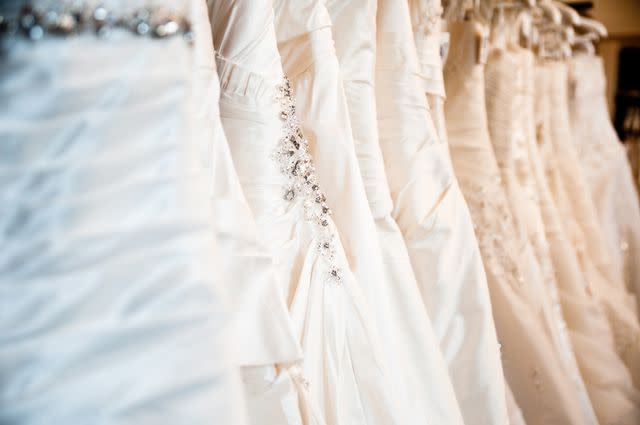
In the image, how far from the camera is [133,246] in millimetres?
324

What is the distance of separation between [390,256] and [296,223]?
161 mm

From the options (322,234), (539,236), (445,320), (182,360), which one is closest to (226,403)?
(182,360)

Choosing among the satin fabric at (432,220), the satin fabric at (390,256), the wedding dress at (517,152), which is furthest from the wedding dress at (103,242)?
the wedding dress at (517,152)

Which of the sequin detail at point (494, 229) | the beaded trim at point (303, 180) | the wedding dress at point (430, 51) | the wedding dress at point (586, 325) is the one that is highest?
the wedding dress at point (430, 51)

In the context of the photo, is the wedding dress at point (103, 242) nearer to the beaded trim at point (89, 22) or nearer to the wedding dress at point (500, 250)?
the beaded trim at point (89, 22)

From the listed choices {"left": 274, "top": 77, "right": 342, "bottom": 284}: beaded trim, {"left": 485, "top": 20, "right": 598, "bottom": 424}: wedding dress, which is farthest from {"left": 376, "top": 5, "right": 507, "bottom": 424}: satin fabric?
{"left": 485, "top": 20, "right": 598, "bottom": 424}: wedding dress

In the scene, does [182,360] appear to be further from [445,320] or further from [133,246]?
[445,320]

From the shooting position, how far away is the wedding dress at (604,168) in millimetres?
1669

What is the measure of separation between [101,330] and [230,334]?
0.07 m

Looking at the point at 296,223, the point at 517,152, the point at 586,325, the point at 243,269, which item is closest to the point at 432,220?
the point at 296,223

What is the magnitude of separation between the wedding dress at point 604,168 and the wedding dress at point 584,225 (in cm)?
12

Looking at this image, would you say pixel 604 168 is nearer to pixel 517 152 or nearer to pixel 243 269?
pixel 517 152

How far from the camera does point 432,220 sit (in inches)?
31.1

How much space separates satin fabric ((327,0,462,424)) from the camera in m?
0.68
